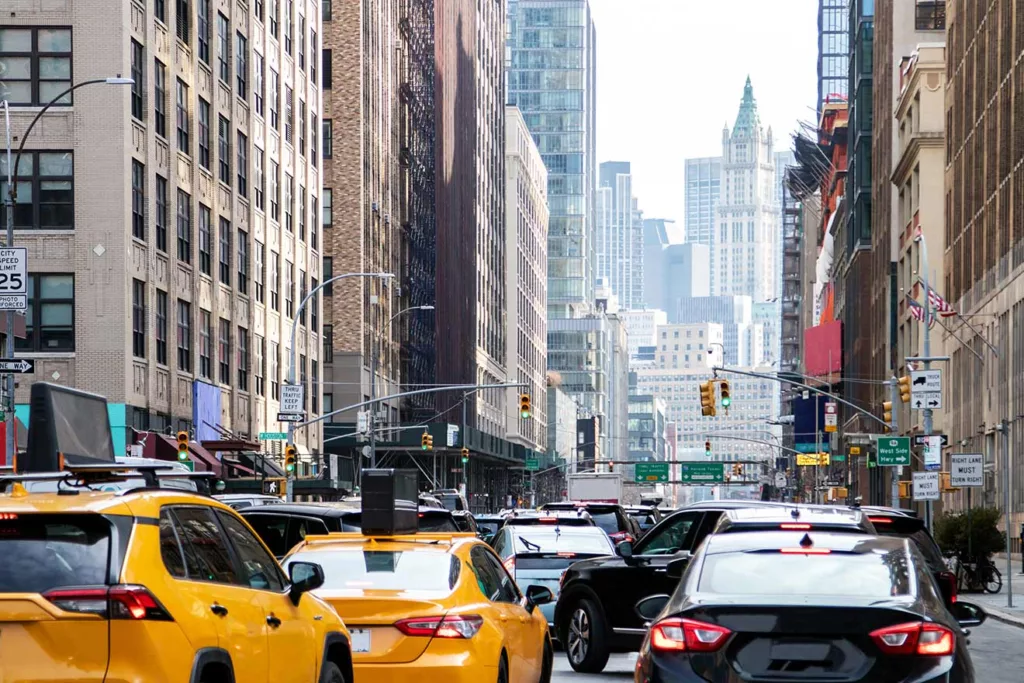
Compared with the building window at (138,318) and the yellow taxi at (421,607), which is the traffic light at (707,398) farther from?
the yellow taxi at (421,607)

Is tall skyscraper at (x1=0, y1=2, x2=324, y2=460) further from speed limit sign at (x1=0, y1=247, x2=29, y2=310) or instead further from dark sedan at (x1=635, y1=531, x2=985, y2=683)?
dark sedan at (x1=635, y1=531, x2=985, y2=683)

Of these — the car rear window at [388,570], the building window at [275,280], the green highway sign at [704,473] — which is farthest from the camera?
the green highway sign at [704,473]

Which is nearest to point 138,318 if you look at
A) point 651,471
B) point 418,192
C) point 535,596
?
point 535,596

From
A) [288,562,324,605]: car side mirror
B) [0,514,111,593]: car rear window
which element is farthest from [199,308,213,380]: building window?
[0,514,111,593]: car rear window

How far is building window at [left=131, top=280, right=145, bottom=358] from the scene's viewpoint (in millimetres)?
48188

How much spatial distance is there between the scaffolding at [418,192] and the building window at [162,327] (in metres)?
49.2

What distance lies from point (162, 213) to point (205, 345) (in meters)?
7.12

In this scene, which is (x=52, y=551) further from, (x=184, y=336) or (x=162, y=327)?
(x=184, y=336)

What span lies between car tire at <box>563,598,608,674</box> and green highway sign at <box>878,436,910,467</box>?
99.5 ft

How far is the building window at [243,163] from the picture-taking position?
6325cm

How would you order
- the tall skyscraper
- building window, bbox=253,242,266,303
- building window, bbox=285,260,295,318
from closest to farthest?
1. the tall skyscraper
2. building window, bbox=253,242,266,303
3. building window, bbox=285,260,295,318

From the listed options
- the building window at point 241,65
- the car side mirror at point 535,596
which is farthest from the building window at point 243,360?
the car side mirror at point 535,596

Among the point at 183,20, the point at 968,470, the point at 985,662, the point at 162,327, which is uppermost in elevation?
the point at 183,20

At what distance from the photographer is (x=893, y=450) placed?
47.9 metres
